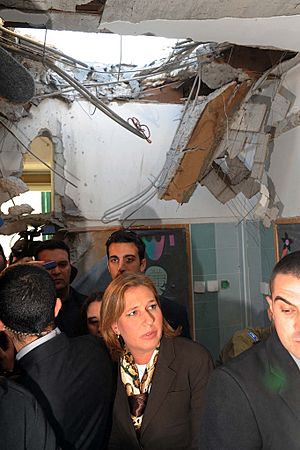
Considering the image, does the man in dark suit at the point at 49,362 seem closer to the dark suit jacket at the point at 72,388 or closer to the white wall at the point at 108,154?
the dark suit jacket at the point at 72,388

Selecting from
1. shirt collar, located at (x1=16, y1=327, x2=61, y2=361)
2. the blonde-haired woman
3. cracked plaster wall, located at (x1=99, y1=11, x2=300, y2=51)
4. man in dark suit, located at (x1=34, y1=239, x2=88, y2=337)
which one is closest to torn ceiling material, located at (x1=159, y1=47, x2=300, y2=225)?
cracked plaster wall, located at (x1=99, y1=11, x2=300, y2=51)

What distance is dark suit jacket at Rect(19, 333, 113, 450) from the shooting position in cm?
117

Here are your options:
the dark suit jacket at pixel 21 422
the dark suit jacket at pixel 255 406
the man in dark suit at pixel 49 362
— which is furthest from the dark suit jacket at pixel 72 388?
the dark suit jacket at pixel 255 406

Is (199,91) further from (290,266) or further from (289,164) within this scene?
(290,266)

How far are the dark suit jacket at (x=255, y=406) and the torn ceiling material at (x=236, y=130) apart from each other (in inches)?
69.5

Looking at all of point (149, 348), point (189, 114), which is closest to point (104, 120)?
point (189, 114)

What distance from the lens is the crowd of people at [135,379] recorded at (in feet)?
2.95

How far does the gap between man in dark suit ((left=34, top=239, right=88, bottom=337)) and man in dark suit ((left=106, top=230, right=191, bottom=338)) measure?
0.31 metres

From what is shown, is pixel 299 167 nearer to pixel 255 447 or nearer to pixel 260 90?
pixel 260 90

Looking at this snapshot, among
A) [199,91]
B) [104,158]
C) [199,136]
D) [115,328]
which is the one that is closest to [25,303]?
[115,328]

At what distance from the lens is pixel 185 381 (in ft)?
4.46

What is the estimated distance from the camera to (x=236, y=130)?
101 inches

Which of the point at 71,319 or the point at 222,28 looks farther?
the point at 71,319

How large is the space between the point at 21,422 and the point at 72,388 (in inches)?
9.6
